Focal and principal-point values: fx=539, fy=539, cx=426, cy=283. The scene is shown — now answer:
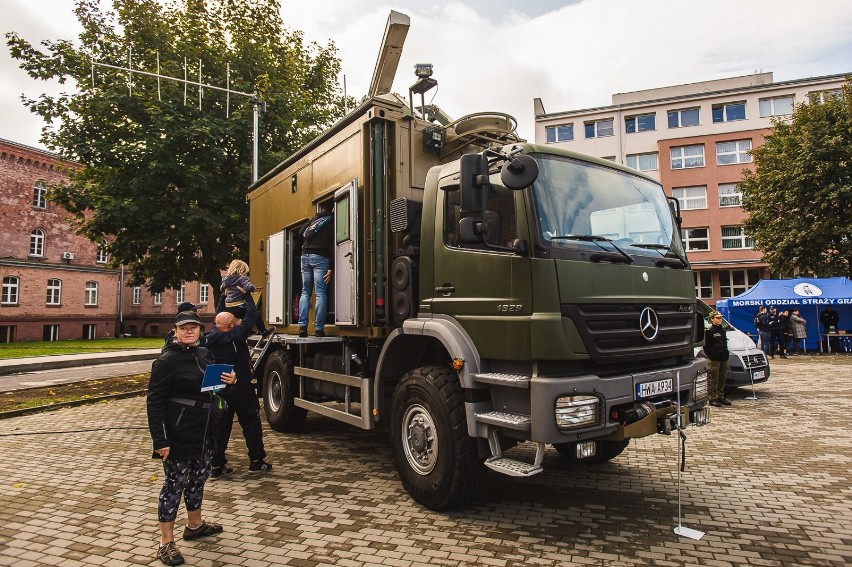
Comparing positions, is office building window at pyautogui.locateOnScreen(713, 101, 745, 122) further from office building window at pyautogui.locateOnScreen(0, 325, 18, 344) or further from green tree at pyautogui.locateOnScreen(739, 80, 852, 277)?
office building window at pyautogui.locateOnScreen(0, 325, 18, 344)

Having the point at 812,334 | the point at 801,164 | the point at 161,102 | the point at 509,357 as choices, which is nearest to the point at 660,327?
the point at 509,357

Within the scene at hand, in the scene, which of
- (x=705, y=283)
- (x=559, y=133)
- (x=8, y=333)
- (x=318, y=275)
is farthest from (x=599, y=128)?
(x=8, y=333)

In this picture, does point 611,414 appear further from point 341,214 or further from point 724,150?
point 724,150

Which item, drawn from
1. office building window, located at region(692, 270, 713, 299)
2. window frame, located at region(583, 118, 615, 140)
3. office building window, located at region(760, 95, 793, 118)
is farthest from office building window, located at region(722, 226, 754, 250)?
window frame, located at region(583, 118, 615, 140)

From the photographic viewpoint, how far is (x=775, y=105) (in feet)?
128

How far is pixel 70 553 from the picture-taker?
3859 millimetres

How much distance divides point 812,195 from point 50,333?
1754 inches

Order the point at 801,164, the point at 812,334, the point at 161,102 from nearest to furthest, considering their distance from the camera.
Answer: the point at 161,102 → the point at 812,334 → the point at 801,164

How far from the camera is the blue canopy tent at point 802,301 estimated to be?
62.8 ft

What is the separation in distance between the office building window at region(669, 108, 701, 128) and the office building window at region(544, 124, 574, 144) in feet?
24.5

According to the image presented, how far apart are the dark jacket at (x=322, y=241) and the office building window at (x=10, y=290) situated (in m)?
37.3

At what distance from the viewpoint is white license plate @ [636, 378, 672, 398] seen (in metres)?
4.25

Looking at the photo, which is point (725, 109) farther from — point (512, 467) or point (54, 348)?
point (54, 348)

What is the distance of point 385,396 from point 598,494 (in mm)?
2231
